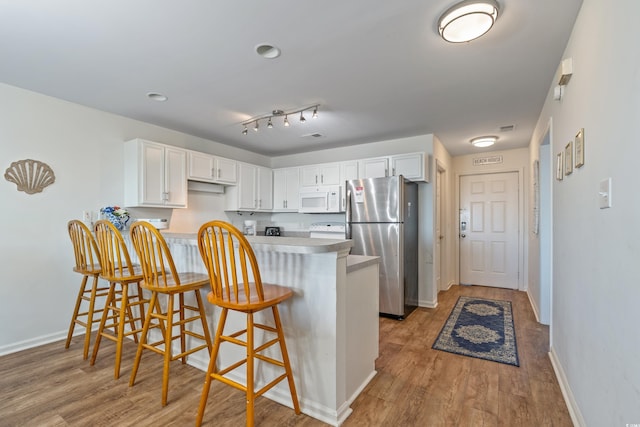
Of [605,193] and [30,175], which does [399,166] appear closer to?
[605,193]

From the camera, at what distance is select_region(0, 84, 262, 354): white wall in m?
2.71

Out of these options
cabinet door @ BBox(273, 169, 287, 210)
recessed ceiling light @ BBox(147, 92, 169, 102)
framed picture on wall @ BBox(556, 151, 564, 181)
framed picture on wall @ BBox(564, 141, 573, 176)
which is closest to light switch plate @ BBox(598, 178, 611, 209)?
framed picture on wall @ BBox(564, 141, 573, 176)

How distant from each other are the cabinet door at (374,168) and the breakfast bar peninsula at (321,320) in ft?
7.85

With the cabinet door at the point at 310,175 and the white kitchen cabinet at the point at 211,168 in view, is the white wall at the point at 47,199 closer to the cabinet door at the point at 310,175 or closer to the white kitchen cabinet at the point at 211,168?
the white kitchen cabinet at the point at 211,168

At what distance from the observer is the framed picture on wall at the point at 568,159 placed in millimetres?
1943

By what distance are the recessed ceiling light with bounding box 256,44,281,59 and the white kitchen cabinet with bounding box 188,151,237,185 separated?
2163mm

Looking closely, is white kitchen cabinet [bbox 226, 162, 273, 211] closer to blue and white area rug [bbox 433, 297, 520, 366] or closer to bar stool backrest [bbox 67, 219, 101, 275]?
bar stool backrest [bbox 67, 219, 101, 275]

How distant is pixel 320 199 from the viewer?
4.72m

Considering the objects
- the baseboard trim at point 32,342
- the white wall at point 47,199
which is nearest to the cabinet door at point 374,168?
the white wall at point 47,199

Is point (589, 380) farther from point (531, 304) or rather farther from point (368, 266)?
point (531, 304)

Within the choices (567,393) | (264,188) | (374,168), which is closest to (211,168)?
(264,188)

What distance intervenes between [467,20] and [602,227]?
4.27 feet

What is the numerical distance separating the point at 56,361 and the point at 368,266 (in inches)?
105

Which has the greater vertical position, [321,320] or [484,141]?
[484,141]
